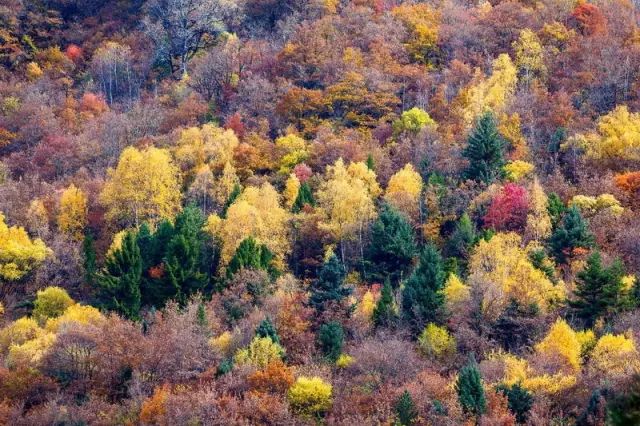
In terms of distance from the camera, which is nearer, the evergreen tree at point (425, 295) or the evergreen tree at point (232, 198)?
the evergreen tree at point (425, 295)

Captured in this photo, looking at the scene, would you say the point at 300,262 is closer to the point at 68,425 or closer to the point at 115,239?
the point at 115,239

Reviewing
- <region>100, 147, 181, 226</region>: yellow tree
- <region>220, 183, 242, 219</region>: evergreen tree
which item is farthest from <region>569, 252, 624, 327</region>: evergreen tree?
<region>100, 147, 181, 226</region>: yellow tree

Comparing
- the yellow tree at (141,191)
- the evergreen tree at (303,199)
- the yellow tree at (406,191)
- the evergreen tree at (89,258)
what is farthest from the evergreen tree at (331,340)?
the yellow tree at (141,191)

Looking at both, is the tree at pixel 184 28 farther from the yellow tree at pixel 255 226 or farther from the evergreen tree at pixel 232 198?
the yellow tree at pixel 255 226

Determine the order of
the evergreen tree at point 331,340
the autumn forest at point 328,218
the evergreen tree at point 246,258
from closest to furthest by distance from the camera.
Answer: the autumn forest at point 328,218, the evergreen tree at point 331,340, the evergreen tree at point 246,258

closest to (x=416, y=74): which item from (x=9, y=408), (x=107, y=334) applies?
(x=107, y=334)

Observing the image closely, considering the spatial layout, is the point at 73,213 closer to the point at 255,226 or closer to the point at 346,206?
the point at 255,226

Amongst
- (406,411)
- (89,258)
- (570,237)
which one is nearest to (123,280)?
(89,258)
